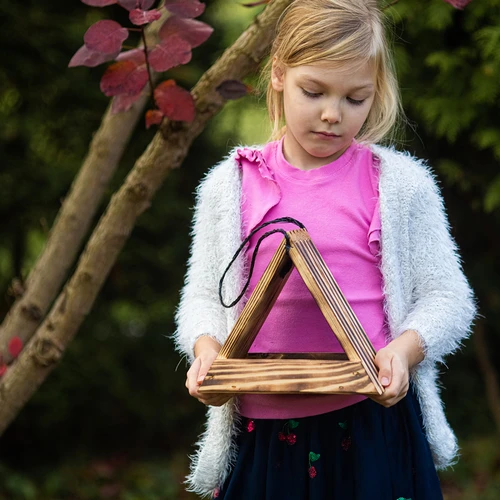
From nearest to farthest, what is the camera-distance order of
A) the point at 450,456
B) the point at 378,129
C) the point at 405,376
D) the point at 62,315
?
the point at 405,376 → the point at 450,456 → the point at 378,129 → the point at 62,315

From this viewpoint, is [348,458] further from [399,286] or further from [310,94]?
[310,94]

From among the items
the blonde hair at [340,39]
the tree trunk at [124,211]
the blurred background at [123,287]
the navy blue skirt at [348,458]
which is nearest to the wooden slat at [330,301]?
the navy blue skirt at [348,458]

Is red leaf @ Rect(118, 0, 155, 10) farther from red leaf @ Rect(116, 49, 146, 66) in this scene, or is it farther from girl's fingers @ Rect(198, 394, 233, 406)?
girl's fingers @ Rect(198, 394, 233, 406)

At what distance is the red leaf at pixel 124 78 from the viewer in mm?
2105

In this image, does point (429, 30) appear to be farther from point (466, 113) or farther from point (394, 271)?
point (394, 271)

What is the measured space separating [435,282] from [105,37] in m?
1.03

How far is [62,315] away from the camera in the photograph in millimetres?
2564

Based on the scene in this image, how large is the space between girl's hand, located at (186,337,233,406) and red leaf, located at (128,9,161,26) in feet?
2.70

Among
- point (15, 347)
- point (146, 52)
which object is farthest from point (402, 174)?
point (15, 347)

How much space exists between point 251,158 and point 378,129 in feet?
1.05

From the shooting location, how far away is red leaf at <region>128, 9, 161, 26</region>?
1.97 metres

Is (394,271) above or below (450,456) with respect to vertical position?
above

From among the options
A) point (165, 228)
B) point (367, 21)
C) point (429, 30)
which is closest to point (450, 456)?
point (367, 21)

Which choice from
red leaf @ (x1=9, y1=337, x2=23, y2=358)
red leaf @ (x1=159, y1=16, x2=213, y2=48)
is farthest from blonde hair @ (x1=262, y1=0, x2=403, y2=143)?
red leaf @ (x1=9, y1=337, x2=23, y2=358)
